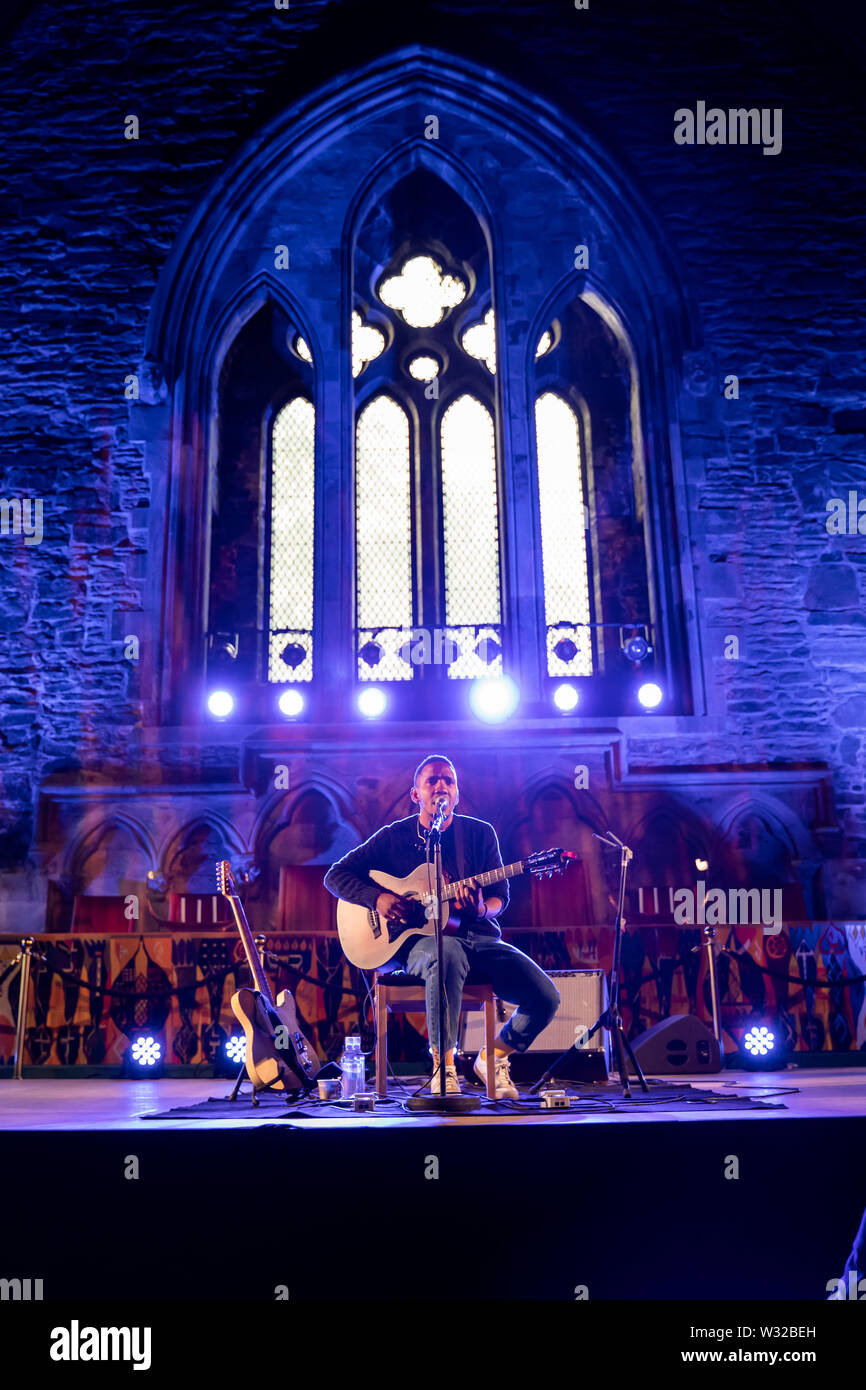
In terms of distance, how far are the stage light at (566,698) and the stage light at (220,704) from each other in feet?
8.60

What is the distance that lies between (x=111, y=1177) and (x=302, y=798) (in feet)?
19.0

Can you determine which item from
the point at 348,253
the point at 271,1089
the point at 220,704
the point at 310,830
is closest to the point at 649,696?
the point at 310,830

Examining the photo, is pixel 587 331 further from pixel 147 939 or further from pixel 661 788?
pixel 147 939

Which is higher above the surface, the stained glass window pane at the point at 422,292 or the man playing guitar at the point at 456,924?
the stained glass window pane at the point at 422,292

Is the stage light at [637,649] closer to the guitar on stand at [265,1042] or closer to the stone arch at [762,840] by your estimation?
the stone arch at [762,840]

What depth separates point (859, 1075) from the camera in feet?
18.0

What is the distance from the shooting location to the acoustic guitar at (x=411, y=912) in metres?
4.32

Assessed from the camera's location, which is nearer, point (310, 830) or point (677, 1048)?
point (677, 1048)

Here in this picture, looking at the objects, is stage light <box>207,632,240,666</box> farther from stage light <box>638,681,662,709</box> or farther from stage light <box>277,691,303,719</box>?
stage light <box>638,681,662,709</box>

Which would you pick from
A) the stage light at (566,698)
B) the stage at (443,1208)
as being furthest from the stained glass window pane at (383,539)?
the stage at (443,1208)

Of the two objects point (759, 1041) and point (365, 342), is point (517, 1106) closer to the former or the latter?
point (759, 1041)

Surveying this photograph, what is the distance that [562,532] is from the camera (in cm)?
985

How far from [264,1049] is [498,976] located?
3.52ft

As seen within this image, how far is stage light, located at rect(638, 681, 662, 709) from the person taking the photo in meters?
8.76
